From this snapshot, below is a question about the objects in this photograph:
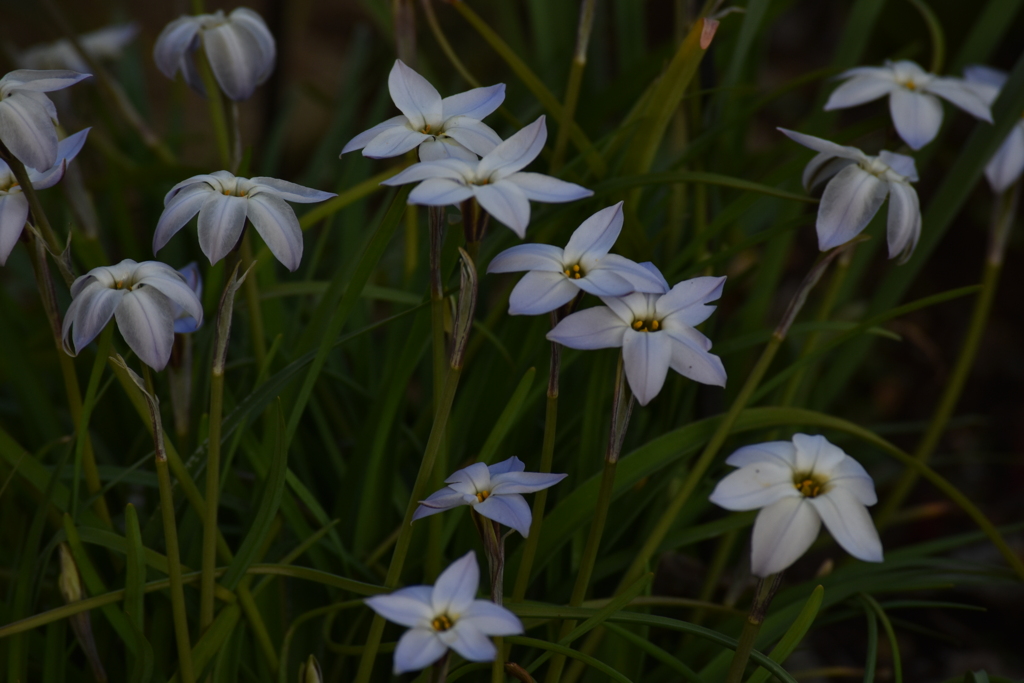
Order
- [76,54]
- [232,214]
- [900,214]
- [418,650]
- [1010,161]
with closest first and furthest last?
1. [418,650]
2. [232,214]
3. [900,214]
4. [1010,161]
5. [76,54]

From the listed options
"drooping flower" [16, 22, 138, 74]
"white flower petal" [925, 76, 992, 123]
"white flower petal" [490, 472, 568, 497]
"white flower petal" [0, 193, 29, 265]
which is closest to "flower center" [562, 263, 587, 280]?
"white flower petal" [490, 472, 568, 497]

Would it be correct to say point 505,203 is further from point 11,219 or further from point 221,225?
point 11,219

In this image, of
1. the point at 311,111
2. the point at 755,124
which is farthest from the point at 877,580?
the point at 311,111

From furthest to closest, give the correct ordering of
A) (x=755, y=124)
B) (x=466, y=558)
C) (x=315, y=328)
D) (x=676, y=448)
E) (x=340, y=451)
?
(x=755, y=124) < (x=340, y=451) < (x=315, y=328) < (x=676, y=448) < (x=466, y=558)

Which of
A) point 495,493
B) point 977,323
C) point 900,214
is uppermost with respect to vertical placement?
point 900,214

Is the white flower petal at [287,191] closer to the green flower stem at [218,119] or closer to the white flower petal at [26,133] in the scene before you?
the white flower petal at [26,133]

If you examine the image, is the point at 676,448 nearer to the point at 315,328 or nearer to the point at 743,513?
the point at 743,513

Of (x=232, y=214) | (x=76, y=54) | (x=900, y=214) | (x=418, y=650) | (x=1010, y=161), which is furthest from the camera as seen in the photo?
(x=76, y=54)

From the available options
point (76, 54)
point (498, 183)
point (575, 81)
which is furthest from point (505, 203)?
point (76, 54)
